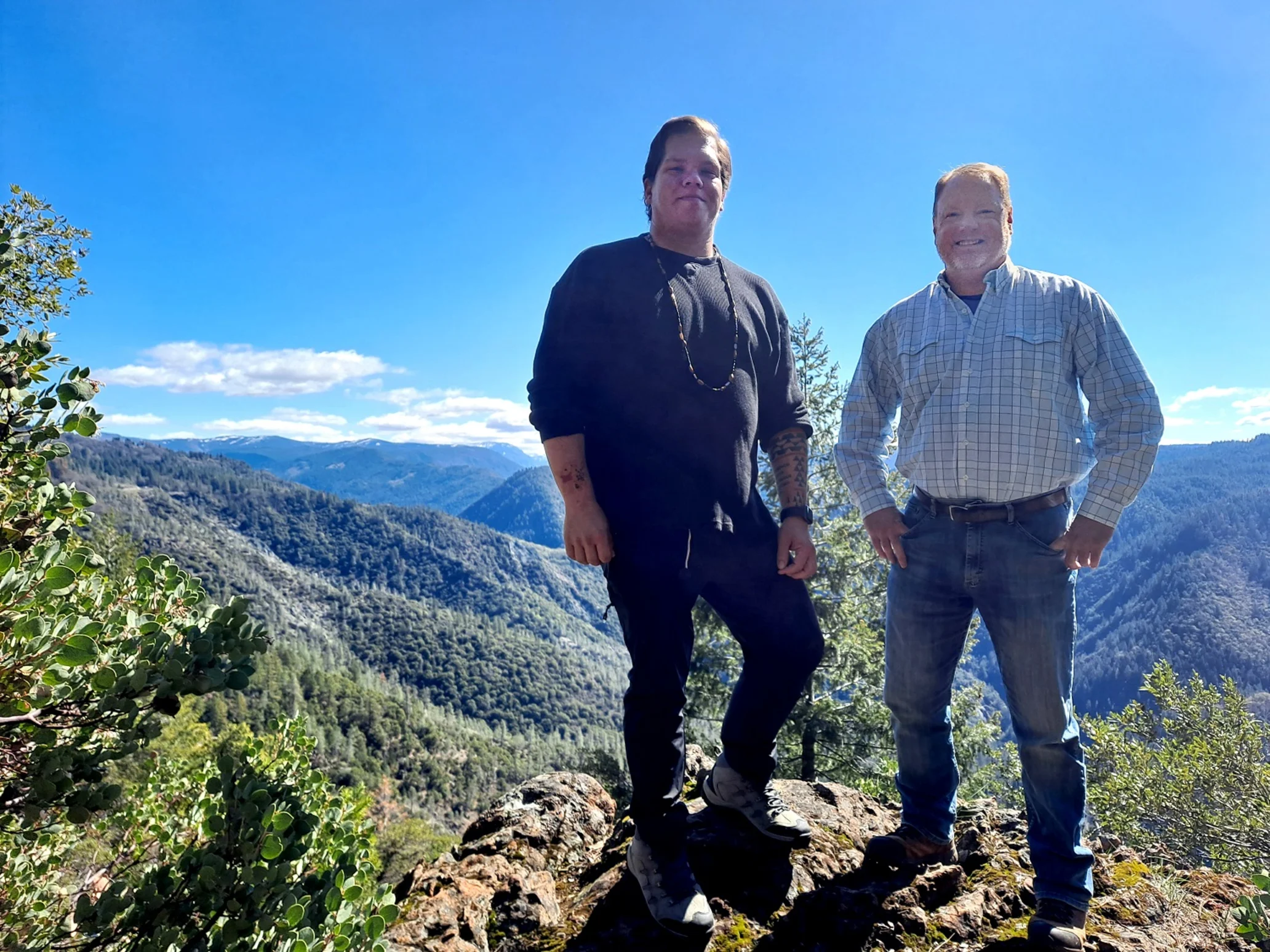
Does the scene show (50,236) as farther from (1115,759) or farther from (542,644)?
(542,644)

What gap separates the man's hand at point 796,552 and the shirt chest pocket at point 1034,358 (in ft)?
3.87

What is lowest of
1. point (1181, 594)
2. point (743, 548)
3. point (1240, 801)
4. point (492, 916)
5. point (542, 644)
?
point (542, 644)

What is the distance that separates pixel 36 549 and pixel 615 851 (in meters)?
2.90

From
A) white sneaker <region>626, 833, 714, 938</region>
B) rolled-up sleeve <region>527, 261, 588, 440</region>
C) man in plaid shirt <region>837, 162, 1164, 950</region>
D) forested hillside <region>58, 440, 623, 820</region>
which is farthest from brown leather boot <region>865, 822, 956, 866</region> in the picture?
forested hillside <region>58, 440, 623, 820</region>

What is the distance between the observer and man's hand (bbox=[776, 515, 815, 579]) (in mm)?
3010

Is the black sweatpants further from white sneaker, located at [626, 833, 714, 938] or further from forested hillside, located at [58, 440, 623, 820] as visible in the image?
forested hillside, located at [58, 440, 623, 820]

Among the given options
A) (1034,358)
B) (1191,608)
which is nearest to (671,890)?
(1034,358)

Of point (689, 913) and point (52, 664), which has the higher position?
point (52, 664)

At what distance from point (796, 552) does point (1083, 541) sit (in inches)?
47.1

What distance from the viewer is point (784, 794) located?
12.7 ft

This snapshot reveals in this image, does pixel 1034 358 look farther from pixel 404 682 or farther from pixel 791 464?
pixel 404 682

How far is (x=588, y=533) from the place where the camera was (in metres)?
2.62

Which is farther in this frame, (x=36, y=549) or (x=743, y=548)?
(x=743, y=548)

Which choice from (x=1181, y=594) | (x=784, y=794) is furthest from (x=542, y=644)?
(x=784, y=794)
